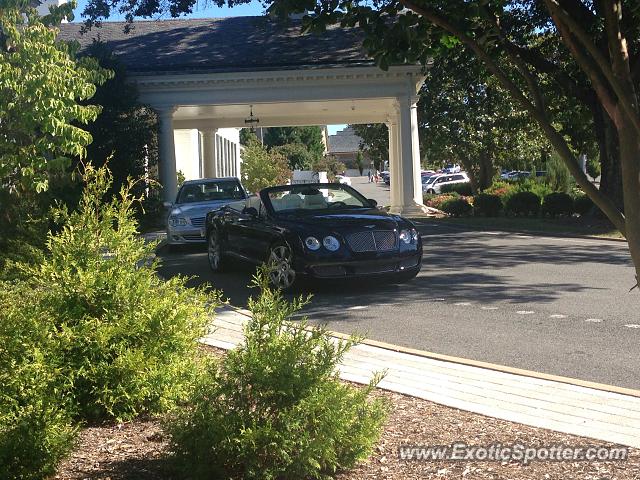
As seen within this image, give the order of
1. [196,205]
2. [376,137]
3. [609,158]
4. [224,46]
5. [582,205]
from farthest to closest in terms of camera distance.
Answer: [376,137] → [224,46] → [582,205] → [609,158] → [196,205]

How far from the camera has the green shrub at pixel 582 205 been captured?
24250 mm

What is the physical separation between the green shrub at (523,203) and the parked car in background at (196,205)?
34.8 feet

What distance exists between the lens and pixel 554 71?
66.8 feet

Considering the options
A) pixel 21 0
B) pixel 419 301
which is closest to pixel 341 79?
pixel 21 0

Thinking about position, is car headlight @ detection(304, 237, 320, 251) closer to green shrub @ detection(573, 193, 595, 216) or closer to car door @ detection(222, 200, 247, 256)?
car door @ detection(222, 200, 247, 256)

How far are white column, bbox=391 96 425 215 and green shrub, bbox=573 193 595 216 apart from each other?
5508 millimetres

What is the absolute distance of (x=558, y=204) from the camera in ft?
82.4

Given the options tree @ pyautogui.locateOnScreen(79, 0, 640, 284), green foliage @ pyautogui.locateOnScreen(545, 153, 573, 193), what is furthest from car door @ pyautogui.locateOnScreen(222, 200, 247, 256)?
green foliage @ pyautogui.locateOnScreen(545, 153, 573, 193)

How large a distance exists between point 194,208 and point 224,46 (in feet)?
37.0

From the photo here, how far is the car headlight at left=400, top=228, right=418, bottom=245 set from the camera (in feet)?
39.1

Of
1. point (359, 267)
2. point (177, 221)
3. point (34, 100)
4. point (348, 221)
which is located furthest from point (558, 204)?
point (34, 100)

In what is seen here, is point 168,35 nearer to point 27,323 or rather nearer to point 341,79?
point 341,79

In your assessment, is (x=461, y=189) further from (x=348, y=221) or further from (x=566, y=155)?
(x=566, y=155)

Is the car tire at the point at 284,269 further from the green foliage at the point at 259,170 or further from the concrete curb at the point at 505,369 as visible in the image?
the green foliage at the point at 259,170
